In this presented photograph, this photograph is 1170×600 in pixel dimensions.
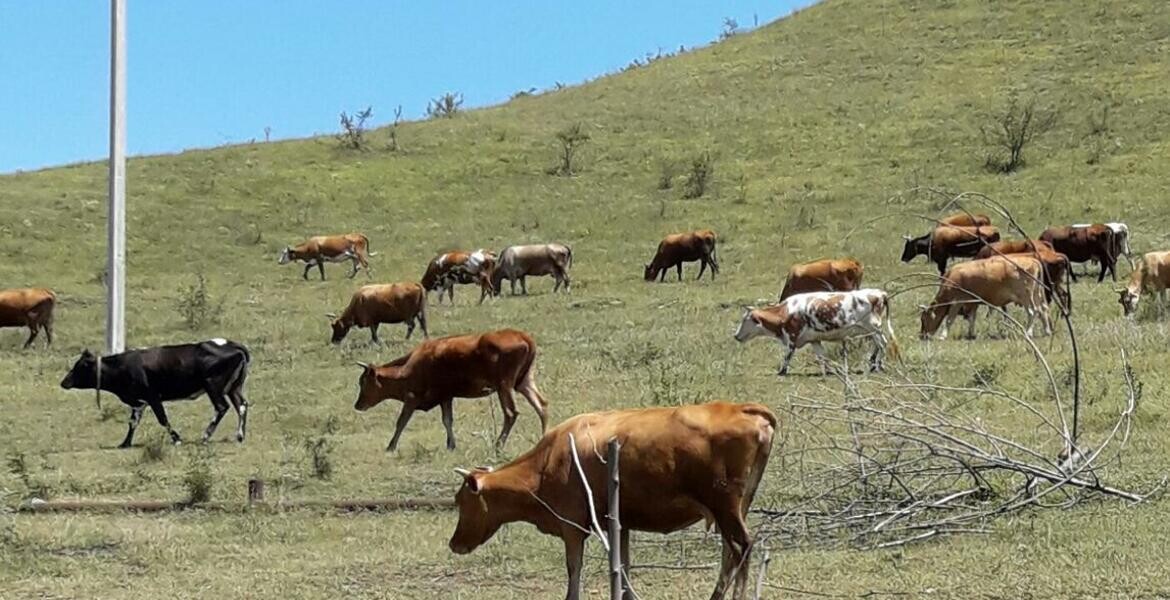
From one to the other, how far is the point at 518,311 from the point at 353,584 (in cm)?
1821

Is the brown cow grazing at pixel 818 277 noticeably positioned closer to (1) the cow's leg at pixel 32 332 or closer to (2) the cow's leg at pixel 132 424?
(2) the cow's leg at pixel 132 424

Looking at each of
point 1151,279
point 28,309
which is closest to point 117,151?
point 28,309

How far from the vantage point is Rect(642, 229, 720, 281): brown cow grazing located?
33.1 metres

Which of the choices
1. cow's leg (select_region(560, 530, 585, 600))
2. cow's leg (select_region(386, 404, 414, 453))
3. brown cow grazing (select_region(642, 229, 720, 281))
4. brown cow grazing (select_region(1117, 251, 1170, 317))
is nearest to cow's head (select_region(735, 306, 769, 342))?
cow's leg (select_region(386, 404, 414, 453))

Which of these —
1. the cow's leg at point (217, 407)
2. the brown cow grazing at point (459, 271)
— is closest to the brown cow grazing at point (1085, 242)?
the brown cow grazing at point (459, 271)

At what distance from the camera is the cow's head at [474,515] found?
882cm

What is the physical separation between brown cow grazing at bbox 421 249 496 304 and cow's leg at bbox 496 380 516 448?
16248 millimetres

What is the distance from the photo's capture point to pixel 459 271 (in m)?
32.9

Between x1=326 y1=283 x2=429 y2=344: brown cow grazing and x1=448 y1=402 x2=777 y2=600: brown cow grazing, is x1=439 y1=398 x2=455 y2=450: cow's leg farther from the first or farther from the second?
x1=326 y1=283 x2=429 y2=344: brown cow grazing

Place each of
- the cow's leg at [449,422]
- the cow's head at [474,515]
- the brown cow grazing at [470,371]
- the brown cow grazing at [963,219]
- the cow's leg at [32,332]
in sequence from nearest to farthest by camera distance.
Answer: the cow's head at [474,515] < the cow's leg at [449,422] < the brown cow grazing at [470,371] < the cow's leg at [32,332] < the brown cow grazing at [963,219]

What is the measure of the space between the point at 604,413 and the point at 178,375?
34.0 ft

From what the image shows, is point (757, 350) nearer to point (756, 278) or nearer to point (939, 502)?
point (756, 278)

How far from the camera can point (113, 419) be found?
1891 cm

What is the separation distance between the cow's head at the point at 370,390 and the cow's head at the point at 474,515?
8.17 meters
